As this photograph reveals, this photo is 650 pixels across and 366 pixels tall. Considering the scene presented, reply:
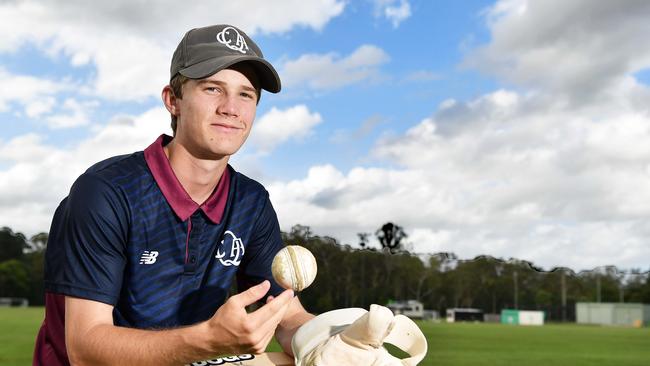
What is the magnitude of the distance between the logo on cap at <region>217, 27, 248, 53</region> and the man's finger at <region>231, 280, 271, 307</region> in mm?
1292

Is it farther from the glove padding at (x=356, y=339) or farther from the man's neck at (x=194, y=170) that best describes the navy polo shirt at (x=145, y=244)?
the glove padding at (x=356, y=339)

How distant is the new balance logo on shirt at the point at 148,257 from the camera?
330 centimetres

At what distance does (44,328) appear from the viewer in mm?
3492

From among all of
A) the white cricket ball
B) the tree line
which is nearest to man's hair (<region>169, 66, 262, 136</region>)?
the white cricket ball

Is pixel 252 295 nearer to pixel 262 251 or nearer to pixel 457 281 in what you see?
pixel 262 251

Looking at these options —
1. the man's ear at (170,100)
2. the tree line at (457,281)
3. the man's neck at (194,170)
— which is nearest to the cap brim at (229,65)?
the man's ear at (170,100)

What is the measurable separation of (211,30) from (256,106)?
0.41 metres

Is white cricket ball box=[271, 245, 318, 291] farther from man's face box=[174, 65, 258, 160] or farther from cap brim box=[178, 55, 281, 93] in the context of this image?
cap brim box=[178, 55, 281, 93]

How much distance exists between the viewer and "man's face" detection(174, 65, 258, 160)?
3244 millimetres

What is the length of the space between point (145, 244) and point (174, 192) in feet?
0.89

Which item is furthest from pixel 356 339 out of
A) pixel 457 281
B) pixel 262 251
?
pixel 457 281

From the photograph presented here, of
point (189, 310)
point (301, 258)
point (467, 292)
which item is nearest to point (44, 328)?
point (189, 310)

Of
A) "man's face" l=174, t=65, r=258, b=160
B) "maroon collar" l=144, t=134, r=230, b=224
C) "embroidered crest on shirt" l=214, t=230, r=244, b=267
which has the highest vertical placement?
"man's face" l=174, t=65, r=258, b=160

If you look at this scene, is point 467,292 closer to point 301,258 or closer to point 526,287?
point 526,287
